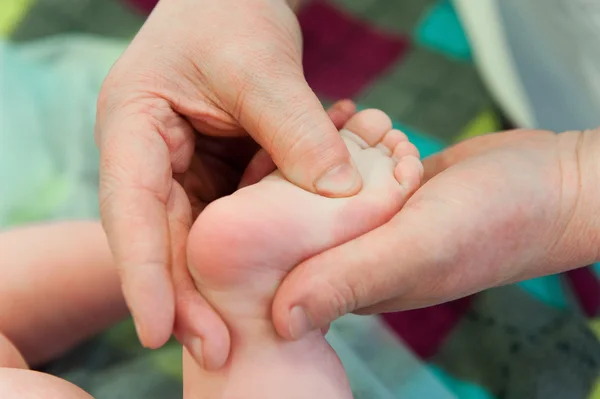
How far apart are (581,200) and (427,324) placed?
0.33 meters

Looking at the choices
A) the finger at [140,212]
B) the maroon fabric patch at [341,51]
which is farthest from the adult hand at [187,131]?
the maroon fabric patch at [341,51]

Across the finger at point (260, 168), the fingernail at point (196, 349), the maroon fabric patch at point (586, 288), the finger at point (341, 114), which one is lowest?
the maroon fabric patch at point (586, 288)

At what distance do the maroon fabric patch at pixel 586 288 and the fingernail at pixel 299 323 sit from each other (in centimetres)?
50

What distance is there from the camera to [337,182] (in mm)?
584

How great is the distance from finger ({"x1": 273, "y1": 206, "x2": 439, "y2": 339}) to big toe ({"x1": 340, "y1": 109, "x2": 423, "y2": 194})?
81mm

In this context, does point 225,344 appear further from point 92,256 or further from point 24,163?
point 24,163

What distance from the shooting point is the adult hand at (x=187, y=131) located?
537mm

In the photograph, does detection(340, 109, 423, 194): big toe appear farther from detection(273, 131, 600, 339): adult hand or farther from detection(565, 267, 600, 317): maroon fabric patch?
detection(565, 267, 600, 317): maroon fabric patch

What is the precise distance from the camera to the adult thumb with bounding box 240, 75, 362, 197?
0.59m

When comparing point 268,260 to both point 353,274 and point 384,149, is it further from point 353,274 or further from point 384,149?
point 384,149

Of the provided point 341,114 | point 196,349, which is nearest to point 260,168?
point 341,114

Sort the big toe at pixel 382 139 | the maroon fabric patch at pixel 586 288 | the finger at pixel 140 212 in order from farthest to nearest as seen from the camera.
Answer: the maroon fabric patch at pixel 586 288 < the big toe at pixel 382 139 < the finger at pixel 140 212

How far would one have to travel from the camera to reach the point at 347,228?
57cm

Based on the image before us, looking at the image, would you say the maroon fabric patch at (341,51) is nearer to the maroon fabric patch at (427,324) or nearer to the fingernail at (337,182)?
the maroon fabric patch at (427,324)
